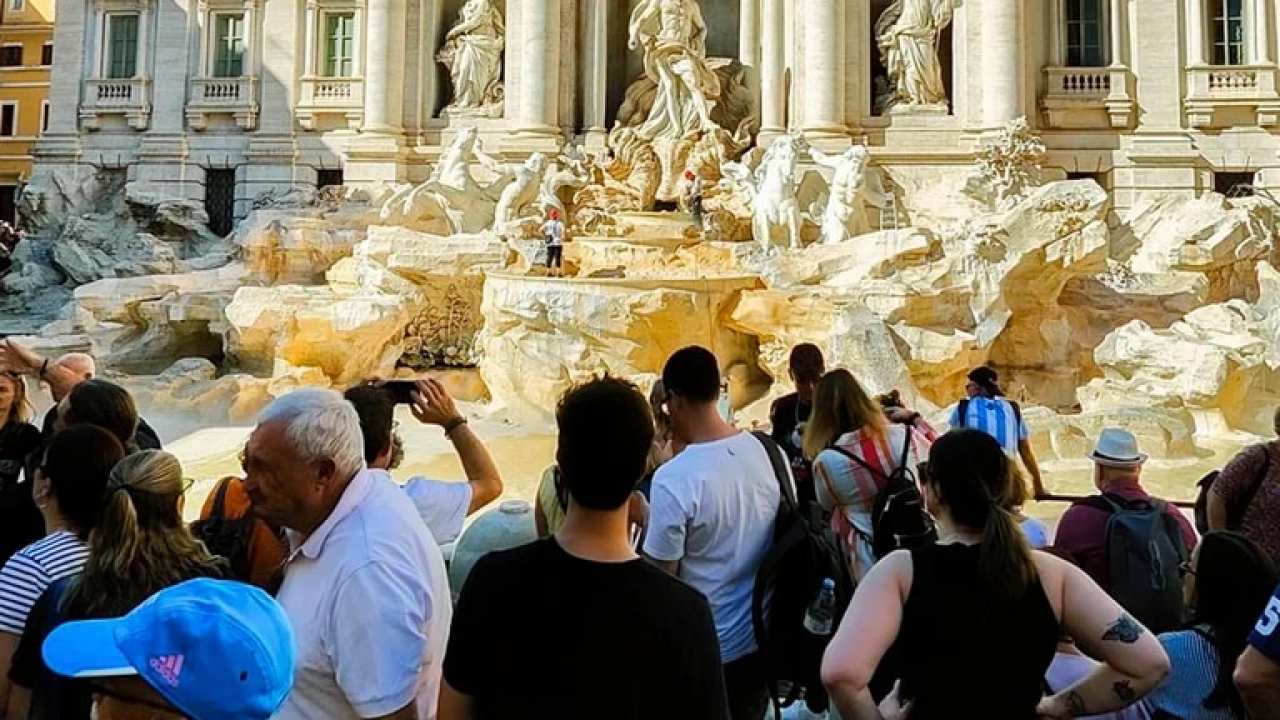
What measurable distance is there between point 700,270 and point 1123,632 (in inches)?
391

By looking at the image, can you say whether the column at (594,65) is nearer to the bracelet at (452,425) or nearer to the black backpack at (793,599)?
the bracelet at (452,425)

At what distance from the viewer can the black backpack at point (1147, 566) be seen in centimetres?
246

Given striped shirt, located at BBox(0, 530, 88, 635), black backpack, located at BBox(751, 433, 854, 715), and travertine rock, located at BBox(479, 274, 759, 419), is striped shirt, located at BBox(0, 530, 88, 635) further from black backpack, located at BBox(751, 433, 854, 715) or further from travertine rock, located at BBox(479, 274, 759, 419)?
travertine rock, located at BBox(479, 274, 759, 419)

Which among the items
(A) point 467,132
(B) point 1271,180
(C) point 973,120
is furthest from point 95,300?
(B) point 1271,180

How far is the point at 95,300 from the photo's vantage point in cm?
1268

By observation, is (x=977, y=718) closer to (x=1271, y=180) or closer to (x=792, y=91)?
(x=792, y=91)

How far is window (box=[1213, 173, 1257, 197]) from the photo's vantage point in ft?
51.1

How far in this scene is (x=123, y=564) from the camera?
179 cm

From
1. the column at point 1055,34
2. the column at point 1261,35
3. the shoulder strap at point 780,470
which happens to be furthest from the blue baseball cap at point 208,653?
the column at point 1261,35

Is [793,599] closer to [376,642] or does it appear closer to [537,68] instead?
[376,642]

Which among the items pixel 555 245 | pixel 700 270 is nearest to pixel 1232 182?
pixel 700 270

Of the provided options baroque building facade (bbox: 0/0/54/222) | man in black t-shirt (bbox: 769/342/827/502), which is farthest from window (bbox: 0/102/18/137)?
man in black t-shirt (bbox: 769/342/827/502)

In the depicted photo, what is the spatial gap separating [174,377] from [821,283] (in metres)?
8.30

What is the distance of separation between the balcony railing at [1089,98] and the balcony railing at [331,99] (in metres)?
13.3
